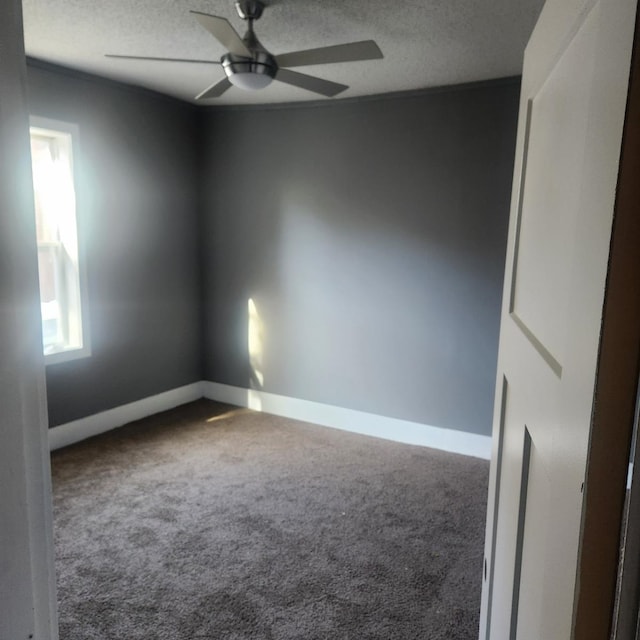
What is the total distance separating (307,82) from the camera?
2654 mm

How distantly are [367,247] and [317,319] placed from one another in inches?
27.8

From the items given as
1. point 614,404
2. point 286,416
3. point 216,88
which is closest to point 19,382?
point 614,404

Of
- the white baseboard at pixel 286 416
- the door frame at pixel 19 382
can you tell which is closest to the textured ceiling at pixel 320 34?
the door frame at pixel 19 382

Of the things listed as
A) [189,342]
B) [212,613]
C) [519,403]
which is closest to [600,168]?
[519,403]

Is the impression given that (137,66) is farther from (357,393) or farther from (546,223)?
(546,223)

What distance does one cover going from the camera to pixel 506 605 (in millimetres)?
987

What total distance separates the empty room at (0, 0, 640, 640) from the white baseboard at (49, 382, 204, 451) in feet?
0.07

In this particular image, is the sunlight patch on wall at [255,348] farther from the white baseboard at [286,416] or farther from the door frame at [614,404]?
the door frame at [614,404]

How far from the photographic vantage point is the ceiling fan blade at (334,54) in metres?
2.16

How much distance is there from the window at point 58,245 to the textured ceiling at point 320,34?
528 millimetres

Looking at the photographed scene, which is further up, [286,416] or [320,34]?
[320,34]

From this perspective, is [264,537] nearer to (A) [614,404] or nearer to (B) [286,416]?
(B) [286,416]

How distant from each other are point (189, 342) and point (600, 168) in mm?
4377

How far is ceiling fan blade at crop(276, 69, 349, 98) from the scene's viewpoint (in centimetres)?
252
